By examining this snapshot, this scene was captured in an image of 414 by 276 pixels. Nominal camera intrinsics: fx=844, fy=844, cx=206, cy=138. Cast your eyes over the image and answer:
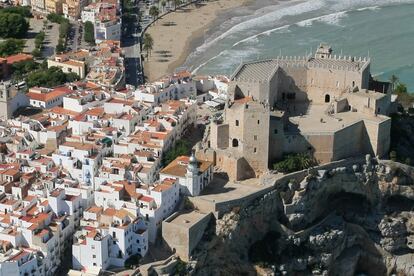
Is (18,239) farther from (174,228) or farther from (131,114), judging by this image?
(131,114)

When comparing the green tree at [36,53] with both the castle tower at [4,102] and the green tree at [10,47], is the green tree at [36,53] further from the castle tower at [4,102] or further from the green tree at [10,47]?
the castle tower at [4,102]

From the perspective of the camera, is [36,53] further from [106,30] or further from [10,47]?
[106,30]

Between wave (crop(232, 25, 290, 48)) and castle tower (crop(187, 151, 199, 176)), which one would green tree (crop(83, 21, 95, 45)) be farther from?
castle tower (crop(187, 151, 199, 176))

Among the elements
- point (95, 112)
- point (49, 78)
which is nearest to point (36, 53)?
point (49, 78)

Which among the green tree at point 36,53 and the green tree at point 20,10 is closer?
the green tree at point 36,53

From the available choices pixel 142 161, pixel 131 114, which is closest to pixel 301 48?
pixel 131 114

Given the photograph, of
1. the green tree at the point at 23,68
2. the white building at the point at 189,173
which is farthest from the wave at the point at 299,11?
the white building at the point at 189,173
